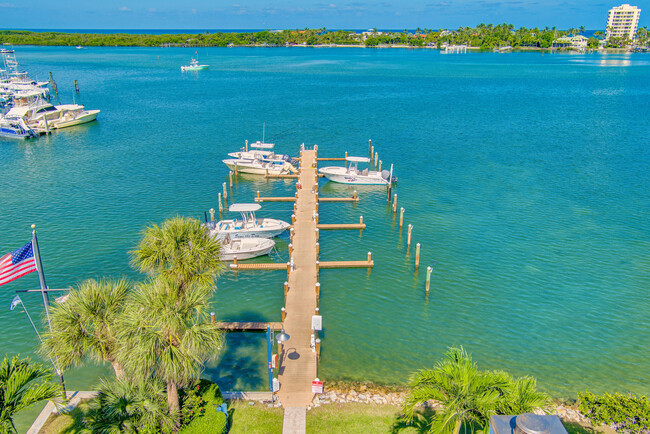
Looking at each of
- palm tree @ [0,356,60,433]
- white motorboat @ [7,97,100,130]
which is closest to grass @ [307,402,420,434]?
palm tree @ [0,356,60,433]

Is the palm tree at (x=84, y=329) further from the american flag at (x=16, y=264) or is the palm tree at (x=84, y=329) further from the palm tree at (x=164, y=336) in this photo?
the american flag at (x=16, y=264)

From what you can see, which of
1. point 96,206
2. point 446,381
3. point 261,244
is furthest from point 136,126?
point 446,381

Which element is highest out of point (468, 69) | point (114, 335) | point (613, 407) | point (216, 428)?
point (468, 69)

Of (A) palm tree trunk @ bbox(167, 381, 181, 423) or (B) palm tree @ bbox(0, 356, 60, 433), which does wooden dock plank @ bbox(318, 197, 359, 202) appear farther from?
(B) palm tree @ bbox(0, 356, 60, 433)

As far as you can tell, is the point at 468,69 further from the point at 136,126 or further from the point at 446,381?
the point at 446,381

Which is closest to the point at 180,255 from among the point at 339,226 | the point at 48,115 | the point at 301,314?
the point at 301,314

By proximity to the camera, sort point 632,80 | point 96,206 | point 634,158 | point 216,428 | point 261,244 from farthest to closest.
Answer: point 632,80, point 634,158, point 96,206, point 261,244, point 216,428

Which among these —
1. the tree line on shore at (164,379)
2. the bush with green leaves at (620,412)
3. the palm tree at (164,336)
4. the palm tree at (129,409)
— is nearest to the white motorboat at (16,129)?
the tree line on shore at (164,379)
